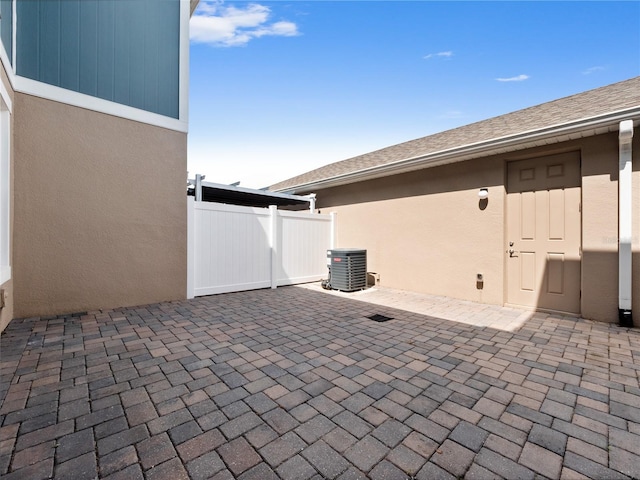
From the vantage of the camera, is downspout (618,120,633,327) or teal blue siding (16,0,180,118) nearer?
downspout (618,120,633,327)

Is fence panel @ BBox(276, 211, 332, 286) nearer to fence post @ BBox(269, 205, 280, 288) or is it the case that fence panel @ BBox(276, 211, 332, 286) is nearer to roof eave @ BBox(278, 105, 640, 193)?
fence post @ BBox(269, 205, 280, 288)

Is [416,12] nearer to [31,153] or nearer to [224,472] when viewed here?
[31,153]

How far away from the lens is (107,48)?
468 cm

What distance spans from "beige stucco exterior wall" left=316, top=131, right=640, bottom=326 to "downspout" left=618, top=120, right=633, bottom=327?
10 centimetres

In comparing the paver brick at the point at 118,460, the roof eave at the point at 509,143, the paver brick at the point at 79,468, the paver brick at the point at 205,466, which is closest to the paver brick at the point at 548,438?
the paver brick at the point at 205,466

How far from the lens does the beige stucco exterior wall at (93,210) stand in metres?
4.08

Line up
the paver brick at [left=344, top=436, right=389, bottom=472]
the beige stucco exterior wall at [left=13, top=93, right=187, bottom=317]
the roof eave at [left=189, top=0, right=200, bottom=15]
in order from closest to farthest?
the paver brick at [left=344, top=436, right=389, bottom=472] → the beige stucco exterior wall at [left=13, top=93, right=187, bottom=317] → the roof eave at [left=189, top=0, right=200, bottom=15]

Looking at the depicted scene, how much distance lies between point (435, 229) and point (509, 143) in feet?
6.79

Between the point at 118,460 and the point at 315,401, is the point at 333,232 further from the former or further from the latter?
the point at 118,460

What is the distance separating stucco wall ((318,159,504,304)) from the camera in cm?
529

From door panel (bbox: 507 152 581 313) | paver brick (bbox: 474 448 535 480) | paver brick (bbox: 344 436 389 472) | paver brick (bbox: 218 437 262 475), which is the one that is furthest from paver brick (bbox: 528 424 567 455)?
door panel (bbox: 507 152 581 313)

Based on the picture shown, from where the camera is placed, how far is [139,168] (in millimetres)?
4957

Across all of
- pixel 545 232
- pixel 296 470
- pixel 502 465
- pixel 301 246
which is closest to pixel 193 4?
pixel 301 246

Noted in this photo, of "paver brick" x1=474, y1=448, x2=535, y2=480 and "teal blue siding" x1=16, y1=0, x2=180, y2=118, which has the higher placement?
"teal blue siding" x1=16, y1=0, x2=180, y2=118
